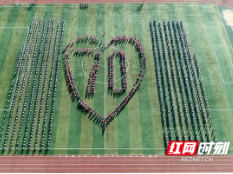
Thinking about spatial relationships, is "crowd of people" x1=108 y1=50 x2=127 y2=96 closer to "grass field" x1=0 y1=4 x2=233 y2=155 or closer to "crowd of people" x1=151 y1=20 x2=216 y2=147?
"grass field" x1=0 y1=4 x2=233 y2=155

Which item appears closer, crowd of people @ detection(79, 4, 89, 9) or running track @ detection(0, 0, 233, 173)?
running track @ detection(0, 0, 233, 173)

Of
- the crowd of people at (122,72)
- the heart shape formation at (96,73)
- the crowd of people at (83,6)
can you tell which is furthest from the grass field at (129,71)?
the crowd of people at (83,6)

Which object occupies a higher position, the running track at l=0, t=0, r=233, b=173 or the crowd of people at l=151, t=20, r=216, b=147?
the crowd of people at l=151, t=20, r=216, b=147

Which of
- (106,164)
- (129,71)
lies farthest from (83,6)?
(106,164)

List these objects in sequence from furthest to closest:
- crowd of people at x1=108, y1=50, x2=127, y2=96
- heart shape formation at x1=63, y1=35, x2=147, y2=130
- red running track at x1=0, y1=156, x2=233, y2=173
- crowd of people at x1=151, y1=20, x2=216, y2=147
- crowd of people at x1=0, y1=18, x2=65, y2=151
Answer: crowd of people at x1=108, y1=50, x2=127, y2=96
heart shape formation at x1=63, y1=35, x2=147, y2=130
crowd of people at x1=151, y1=20, x2=216, y2=147
crowd of people at x1=0, y1=18, x2=65, y2=151
red running track at x1=0, y1=156, x2=233, y2=173

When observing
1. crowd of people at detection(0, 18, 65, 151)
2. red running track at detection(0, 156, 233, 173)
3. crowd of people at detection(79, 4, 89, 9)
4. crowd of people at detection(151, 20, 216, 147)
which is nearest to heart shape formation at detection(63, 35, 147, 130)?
crowd of people at detection(0, 18, 65, 151)

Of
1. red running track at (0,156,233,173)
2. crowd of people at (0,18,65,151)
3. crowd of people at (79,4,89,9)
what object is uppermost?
crowd of people at (79,4,89,9)

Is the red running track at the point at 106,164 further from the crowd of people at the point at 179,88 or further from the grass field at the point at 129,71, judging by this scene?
the crowd of people at the point at 179,88
